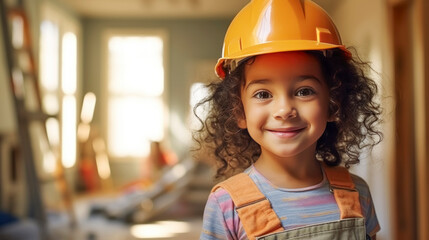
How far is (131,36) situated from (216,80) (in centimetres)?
841

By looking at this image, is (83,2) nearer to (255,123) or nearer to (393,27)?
(393,27)

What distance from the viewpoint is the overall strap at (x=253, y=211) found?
85 centimetres

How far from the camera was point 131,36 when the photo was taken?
30.3 feet

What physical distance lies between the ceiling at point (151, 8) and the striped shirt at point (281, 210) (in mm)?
7102

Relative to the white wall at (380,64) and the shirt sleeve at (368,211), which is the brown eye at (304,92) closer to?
the shirt sleeve at (368,211)

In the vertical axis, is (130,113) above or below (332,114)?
below

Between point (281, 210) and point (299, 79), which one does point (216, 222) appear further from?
point (299, 79)

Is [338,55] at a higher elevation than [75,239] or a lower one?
higher

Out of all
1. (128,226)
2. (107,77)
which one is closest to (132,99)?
(107,77)

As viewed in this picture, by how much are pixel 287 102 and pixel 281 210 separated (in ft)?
0.59

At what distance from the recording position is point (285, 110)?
83cm

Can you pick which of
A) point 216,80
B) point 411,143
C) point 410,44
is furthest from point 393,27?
point 216,80

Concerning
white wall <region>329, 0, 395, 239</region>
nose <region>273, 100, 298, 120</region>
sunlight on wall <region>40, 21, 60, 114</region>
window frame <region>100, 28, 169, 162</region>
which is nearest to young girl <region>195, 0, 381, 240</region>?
nose <region>273, 100, 298, 120</region>

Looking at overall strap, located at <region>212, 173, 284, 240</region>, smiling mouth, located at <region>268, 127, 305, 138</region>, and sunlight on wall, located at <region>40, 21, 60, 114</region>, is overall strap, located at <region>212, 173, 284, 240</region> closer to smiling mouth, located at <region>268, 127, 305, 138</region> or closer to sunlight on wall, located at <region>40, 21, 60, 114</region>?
smiling mouth, located at <region>268, 127, 305, 138</region>
